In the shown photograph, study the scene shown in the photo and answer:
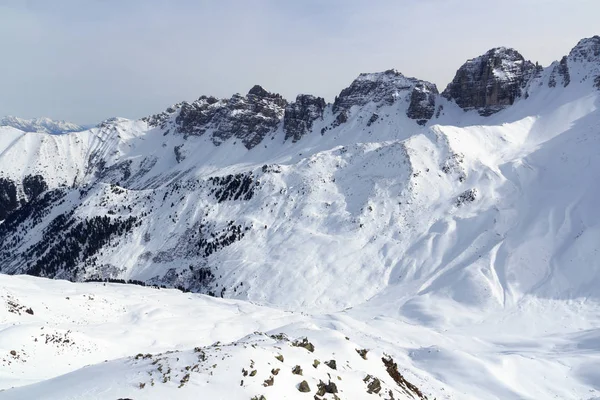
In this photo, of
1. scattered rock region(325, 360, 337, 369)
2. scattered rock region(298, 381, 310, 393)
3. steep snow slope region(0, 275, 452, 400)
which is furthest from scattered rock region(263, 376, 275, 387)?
scattered rock region(325, 360, 337, 369)

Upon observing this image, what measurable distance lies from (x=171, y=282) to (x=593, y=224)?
279ft

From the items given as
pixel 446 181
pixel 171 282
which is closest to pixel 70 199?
pixel 171 282

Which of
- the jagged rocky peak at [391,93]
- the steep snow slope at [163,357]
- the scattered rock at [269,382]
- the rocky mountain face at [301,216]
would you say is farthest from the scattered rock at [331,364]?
the jagged rocky peak at [391,93]

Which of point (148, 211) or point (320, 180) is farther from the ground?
point (320, 180)

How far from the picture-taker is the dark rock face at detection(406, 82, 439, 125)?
17225cm

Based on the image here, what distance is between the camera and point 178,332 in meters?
48.1

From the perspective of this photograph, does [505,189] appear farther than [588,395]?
Yes

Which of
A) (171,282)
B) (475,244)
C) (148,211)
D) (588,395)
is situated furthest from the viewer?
(148,211)

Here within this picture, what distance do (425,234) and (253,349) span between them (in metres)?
75.2

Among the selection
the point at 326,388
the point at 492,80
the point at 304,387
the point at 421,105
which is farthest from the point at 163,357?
the point at 421,105

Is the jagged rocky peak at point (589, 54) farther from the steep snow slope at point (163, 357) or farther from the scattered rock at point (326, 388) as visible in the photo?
the scattered rock at point (326, 388)

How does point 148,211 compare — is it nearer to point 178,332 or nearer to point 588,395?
point 178,332

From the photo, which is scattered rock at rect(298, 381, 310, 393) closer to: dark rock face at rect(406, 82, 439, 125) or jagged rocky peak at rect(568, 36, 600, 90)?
jagged rocky peak at rect(568, 36, 600, 90)

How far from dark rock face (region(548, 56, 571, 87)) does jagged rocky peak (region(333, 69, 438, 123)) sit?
41.4 meters
